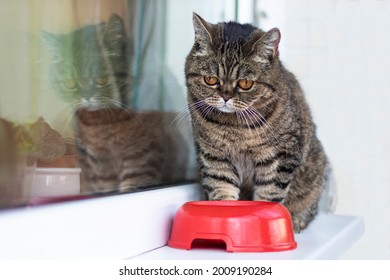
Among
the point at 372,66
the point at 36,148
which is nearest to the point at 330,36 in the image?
the point at 372,66

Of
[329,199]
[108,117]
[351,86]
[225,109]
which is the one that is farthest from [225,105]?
[351,86]

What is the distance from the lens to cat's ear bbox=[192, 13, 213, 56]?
1442 millimetres

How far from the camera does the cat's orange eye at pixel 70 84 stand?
1.21 meters

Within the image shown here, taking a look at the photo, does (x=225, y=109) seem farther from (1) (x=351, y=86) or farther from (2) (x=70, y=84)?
(1) (x=351, y=86)

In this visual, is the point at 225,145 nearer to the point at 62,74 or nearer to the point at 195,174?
the point at 195,174

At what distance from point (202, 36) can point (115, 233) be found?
0.58 metres

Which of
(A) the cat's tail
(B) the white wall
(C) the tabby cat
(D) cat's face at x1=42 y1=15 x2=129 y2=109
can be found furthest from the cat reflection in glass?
(B) the white wall

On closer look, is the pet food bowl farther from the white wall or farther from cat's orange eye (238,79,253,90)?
the white wall

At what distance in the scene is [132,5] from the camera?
1.51 metres

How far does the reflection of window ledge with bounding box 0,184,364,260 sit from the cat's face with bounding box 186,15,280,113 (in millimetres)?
263

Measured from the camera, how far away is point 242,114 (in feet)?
4.84

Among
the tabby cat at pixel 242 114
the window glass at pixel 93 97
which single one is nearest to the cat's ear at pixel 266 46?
the tabby cat at pixel 242 114

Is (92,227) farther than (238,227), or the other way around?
(238,227)

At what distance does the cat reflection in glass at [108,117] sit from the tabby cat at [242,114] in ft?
0.48
